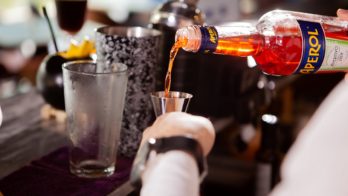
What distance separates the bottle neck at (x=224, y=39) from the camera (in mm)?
1076

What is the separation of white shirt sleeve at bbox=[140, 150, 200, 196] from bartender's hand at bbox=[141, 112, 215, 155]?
0.16ft

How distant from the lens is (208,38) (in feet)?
3.57

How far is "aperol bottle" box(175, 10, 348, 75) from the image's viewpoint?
1207mm

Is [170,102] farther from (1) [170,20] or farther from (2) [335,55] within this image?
(1) [170,20]

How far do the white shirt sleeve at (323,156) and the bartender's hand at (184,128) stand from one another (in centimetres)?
16

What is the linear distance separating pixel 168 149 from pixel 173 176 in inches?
2.2

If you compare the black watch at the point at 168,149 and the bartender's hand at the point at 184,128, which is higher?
the bartender's hand at the point at 184,128

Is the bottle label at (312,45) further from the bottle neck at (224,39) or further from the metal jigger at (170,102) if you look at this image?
the metal jigger at (170,102)

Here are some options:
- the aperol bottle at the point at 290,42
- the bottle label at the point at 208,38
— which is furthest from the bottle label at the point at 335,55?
the bottle label at the point at 208,38

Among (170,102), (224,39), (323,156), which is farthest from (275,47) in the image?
(323,156)

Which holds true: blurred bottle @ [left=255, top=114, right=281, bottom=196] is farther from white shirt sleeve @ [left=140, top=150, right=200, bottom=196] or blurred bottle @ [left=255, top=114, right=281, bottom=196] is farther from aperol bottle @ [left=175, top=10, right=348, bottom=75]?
white shirt sleeve @ [left=140, top=150, right=200, bottom=196]

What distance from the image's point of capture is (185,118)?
992mm

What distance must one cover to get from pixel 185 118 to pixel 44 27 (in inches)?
152

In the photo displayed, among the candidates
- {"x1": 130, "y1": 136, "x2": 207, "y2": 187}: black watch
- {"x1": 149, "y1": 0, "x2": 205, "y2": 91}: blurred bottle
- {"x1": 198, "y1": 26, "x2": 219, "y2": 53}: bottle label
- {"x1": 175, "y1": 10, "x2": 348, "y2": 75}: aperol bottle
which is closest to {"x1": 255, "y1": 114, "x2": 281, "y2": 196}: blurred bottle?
{"x1": 149, "y1": 0, "x2": 205, "y2": 91}: blurred bottle
